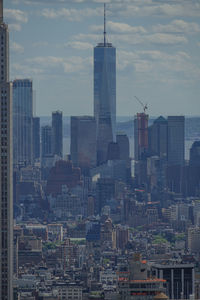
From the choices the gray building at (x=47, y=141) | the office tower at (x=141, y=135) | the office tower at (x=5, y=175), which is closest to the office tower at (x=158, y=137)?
the office tower at (x=141, y=135)

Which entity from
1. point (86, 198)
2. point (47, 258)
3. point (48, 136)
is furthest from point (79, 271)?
point (48, 136)

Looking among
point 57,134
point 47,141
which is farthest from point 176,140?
point 47,141

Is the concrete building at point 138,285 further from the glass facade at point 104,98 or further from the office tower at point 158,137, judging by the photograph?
the glass facade at point 104,98

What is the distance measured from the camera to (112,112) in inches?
5153

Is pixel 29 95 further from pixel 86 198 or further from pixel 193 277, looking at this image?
pixel 193 277

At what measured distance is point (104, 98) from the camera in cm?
13025

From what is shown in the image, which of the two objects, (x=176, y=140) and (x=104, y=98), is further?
(x=104, y=98)

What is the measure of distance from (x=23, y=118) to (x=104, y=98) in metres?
9.79

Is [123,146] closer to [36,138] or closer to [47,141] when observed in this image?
[47,141]

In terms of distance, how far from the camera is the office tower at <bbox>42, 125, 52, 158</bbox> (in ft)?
403

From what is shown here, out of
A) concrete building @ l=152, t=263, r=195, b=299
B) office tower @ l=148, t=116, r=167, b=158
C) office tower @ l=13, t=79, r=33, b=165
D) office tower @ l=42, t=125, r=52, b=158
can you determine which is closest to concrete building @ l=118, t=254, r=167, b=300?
concrete building @ l=152, t=263, r=195, b=299

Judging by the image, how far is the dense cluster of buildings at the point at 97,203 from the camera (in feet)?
112

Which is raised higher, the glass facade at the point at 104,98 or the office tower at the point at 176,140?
the glass facade at the point at 104,98

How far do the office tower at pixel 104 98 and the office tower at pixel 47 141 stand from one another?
447 centimetres
